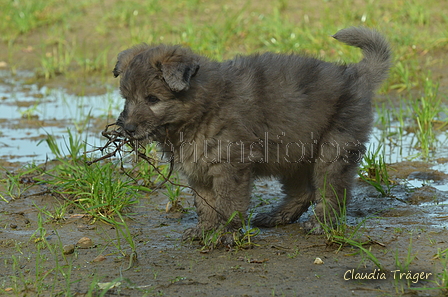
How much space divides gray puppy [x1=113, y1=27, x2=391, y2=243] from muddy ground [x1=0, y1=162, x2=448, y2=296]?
0.90 ft

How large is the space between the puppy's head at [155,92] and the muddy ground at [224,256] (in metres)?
0.82

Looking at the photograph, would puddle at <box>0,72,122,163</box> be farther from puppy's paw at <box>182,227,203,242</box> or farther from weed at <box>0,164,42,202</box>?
puppy's paw at <box>182,227,203,242</box>

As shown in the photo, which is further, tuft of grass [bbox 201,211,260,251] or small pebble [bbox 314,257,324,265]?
tuft of grass [bbox 201,211,260,251]

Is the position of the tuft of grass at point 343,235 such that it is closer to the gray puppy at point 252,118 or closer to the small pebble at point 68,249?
the gray puppy at point 252,118

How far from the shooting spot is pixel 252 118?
14.3 ft

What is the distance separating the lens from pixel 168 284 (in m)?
3.63

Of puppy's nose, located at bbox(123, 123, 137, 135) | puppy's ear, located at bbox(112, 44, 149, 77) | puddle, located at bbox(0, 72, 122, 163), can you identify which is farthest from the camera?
puddle, located at bbox(0, 72, 122, 163)

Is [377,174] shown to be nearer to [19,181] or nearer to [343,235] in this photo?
[343,235]

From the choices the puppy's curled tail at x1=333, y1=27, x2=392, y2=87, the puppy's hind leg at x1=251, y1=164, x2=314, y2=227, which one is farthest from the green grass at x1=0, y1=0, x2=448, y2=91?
the puppy's hind leg at x1=251, y1=164, x2=314, y2=227

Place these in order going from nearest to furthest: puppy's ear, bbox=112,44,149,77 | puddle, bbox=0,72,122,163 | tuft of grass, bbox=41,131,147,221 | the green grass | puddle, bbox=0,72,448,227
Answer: puppy's ear, bbox=112,44,149,77
tuft of grass, bbox=41,131,147,221
puddle, bbox=0,72,448,227
puddle, bbox=0,72,122,163
the green grass

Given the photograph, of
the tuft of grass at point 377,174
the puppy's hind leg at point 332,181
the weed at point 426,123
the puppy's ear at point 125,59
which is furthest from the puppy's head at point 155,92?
the weed at point 426,123

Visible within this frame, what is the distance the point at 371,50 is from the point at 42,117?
4189 millimetres

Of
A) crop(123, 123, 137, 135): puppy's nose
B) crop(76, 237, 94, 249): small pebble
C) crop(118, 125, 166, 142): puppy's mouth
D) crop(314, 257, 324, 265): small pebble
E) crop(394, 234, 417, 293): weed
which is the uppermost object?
crop(123, 123, 137, 135): puppy's nose

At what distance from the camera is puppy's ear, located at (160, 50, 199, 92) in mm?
3996
